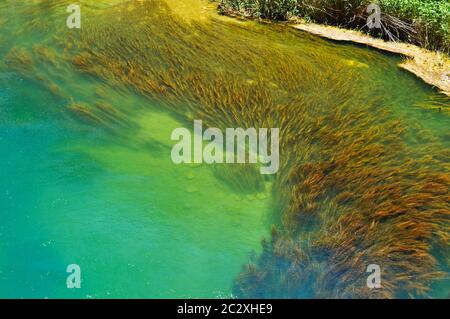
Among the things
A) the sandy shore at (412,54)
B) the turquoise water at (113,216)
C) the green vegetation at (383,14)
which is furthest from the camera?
the green vegetation at (383,14)

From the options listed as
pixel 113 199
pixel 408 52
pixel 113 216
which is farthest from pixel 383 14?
pixel 113 216

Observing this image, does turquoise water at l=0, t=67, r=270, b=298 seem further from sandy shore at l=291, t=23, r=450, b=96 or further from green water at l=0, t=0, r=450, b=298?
sandy shore at l=291, t=23, r=450, b=96

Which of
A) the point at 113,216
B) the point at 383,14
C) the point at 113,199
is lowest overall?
the point at 113,216

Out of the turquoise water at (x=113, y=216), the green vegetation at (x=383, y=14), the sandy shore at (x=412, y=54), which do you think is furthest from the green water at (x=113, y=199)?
the green vegetation at (x=383, y=14)

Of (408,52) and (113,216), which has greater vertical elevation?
(408,52)

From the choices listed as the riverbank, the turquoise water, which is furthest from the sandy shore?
the turquoise water

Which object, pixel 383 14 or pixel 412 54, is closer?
pixel 412 54

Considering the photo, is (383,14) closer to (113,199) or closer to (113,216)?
(113,199)

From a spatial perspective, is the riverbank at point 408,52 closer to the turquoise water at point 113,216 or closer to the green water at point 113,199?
the green water at point 113,199
